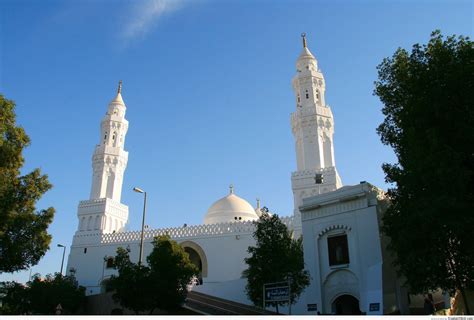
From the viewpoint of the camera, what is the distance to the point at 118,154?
40.2 m

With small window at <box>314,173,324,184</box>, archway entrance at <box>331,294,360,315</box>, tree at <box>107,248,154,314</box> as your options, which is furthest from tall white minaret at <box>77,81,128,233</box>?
archway entrance at <box>331,294,360,315</box>

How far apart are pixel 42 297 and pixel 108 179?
606 inches

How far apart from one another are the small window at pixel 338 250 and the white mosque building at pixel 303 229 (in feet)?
0.15

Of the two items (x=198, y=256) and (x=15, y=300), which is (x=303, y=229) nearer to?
(x=198, y=256)

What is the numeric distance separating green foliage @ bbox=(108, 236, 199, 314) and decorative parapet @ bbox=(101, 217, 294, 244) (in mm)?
9263

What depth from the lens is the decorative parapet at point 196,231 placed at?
104ft

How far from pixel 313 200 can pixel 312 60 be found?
825 inches

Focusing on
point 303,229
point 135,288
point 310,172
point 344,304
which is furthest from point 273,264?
point 310,172

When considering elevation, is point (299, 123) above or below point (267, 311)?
above

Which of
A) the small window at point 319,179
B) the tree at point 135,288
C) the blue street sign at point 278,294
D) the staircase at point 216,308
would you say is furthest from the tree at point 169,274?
the small window at point 319,179

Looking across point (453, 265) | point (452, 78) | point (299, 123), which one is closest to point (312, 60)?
point (299, 123)

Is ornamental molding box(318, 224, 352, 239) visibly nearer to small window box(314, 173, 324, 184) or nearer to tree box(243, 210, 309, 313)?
tree box(243, 210, 309, 313)
